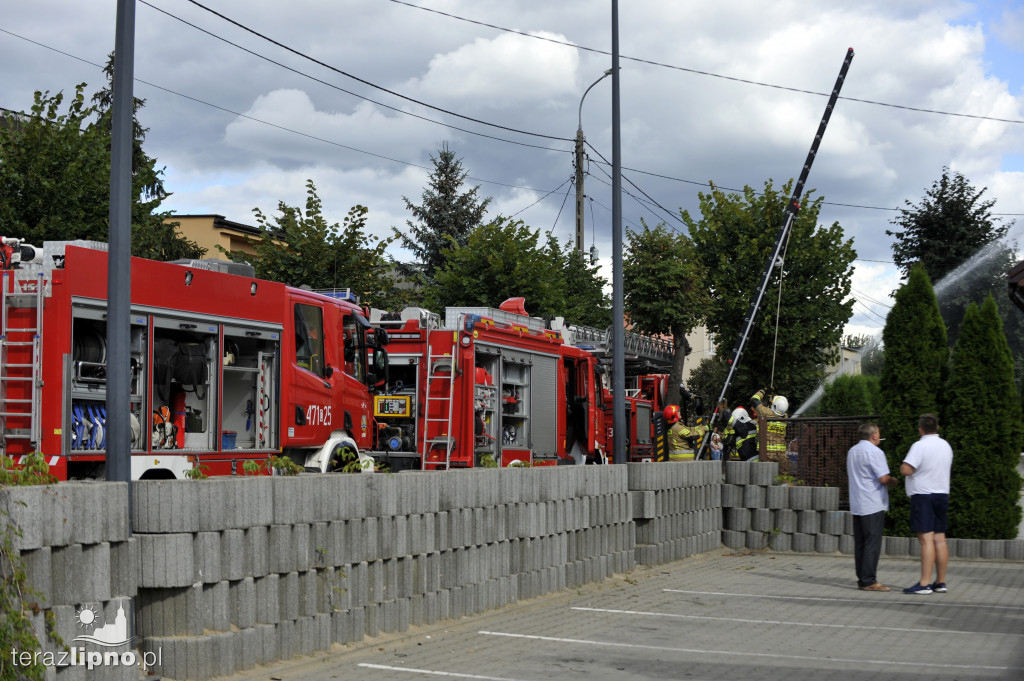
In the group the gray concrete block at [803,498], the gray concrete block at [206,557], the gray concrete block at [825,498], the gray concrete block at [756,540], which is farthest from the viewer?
the gray concrete block at [756,540]

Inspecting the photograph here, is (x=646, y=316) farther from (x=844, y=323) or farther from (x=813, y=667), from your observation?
(x=813, y=667)

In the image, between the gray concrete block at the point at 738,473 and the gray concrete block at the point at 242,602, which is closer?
the gray concrete block at the point at 242,602

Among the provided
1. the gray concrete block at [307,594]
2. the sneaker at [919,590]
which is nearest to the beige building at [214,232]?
the sneaker at [919,590]

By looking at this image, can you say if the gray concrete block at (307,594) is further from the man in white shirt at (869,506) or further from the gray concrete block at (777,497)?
the gray concrete block at (777,497)

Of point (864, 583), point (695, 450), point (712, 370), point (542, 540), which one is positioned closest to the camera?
point (542, 540)

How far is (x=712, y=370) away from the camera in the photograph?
211ft

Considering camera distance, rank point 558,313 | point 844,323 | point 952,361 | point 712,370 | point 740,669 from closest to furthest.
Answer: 1. point 740,669
2. point 952,361
3. point 558,313
4. point 844,323
5. point 712,370

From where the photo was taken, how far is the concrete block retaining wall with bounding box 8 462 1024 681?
6.44 meters

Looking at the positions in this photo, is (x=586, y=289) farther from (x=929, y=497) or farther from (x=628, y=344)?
(x=929, y=497)

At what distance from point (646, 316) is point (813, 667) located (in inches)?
1210

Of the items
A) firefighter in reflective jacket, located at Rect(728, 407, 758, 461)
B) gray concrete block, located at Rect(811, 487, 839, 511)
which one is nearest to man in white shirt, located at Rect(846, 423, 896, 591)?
gray concrete block, located at Rect(811, 487, 839, 511)

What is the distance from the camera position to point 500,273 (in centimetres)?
3145

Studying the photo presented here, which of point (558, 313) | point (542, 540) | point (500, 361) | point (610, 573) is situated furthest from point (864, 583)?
point (558, 313)

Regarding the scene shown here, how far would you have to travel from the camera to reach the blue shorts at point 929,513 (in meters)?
12.1
